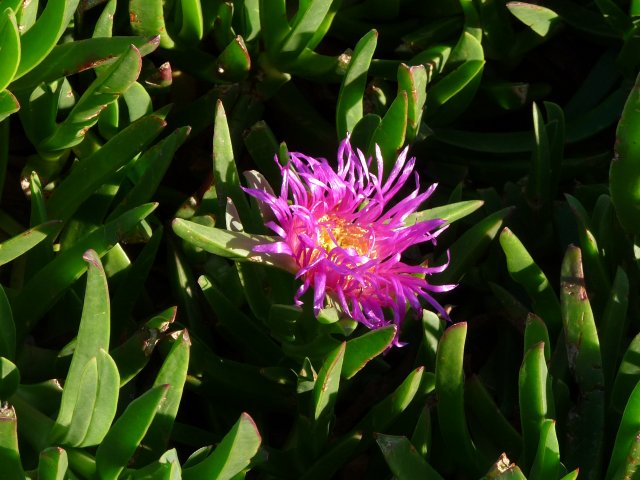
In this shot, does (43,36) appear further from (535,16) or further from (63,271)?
(535,16)

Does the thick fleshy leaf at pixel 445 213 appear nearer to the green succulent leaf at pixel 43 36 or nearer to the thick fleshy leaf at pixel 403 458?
the thick fleshy leaf at pixel 403 458

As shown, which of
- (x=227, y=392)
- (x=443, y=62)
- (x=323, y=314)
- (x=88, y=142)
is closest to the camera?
(x=323, y=314)

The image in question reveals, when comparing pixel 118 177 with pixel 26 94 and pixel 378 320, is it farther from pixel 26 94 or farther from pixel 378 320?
pixel 378 320

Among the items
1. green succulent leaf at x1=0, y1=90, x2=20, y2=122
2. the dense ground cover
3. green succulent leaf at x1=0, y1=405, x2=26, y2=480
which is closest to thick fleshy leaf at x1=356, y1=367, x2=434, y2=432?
the dense ground cover

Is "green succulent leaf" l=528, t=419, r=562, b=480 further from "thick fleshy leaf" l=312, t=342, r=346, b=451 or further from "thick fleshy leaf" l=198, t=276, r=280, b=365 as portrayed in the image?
"thick fleshy leaf" l=198, t=276, r=280, b=365

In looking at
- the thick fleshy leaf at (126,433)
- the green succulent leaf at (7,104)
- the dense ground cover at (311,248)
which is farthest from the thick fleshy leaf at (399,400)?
the green succulent leaf at (7,104)

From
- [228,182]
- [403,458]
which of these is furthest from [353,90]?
[403,458]

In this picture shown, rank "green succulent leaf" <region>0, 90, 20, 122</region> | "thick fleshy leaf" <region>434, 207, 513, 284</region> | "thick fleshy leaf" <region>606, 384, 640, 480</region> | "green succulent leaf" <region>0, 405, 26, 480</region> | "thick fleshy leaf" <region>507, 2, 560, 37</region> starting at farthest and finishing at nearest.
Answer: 1. "thick fleshy leaf" <region>507, 2, 560, 37</region>
2. "thick fleshy leaf" <region>434, 207, 513, 284</region>
3. "green succulent leaf" <region>0, 90, 20, 122</region>
4. "thick fleshy leaf" <region>606, 384, 640, 480</region>
5. "green succulent leaf" <region>0, 405, 26, 480</region>

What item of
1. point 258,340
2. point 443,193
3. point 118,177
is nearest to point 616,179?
point 443,193
